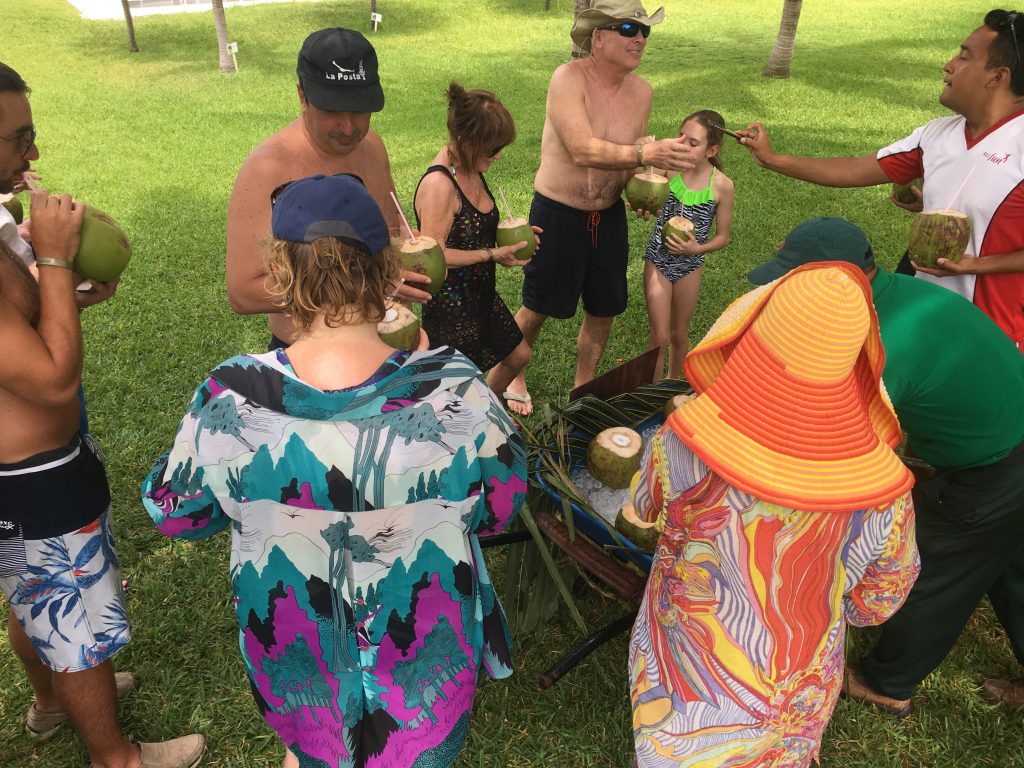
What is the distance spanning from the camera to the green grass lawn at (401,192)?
270 centimetres

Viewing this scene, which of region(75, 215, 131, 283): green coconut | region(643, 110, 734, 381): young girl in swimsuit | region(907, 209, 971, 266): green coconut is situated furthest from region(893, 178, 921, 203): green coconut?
region(75, 215, 131, 283): green coconut

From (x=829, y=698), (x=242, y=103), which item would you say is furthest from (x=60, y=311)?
(x=242, y=103)

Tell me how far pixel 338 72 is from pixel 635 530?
1762 mm

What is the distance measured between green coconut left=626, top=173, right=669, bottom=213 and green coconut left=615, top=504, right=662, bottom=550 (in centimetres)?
198

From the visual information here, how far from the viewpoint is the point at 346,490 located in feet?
4.75

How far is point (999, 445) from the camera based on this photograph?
220cm

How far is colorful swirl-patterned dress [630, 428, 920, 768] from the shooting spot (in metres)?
1.54

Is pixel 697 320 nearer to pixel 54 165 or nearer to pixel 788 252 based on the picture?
pixel 788 252

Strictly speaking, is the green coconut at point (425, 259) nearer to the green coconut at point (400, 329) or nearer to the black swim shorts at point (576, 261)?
the green coconut at point (400, 329)

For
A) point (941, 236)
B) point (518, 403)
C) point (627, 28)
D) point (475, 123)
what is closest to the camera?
point (941, 236)

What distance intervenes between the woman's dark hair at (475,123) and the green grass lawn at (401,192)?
1.68 metres

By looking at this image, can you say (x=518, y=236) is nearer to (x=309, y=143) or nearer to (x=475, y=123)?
(x=475, y=123)

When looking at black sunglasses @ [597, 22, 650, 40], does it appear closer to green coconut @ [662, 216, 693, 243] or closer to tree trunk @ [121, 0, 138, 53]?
green coconut @ [662, 216, 693, 243]

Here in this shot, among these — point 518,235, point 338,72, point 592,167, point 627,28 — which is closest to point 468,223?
point 518,235
